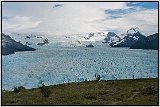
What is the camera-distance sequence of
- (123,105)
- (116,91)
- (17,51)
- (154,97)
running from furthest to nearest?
(17,51) → (116,91) → (154,97) → (123,105)

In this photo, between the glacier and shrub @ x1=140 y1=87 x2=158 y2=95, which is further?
the glacier

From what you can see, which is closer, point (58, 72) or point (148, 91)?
point (148, 91)

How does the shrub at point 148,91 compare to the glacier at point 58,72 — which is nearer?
the shrub at point 148,91

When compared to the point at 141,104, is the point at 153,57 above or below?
below

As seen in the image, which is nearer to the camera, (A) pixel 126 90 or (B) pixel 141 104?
(B) pixel 141 104

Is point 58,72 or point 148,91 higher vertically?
point 148,91

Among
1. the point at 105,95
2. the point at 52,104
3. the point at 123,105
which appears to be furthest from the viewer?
the point at 105,95

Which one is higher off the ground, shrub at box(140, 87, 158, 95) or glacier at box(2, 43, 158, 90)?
shrub at box(140, 87, 158, 95)

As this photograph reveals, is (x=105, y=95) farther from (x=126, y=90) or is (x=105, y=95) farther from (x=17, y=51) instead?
(x=17, y=51)

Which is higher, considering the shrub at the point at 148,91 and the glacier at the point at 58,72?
the shrub at the point at 148,91

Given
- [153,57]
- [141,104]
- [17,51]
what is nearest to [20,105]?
[141,104]
